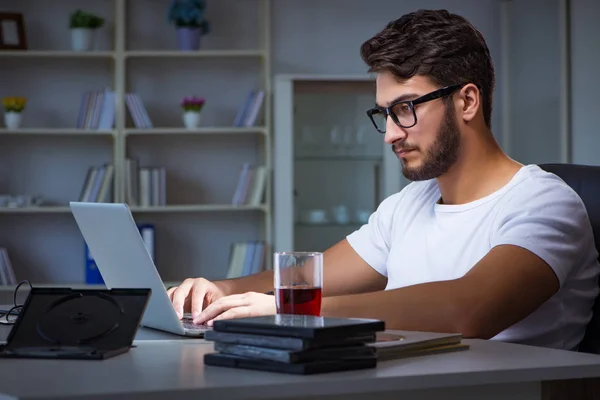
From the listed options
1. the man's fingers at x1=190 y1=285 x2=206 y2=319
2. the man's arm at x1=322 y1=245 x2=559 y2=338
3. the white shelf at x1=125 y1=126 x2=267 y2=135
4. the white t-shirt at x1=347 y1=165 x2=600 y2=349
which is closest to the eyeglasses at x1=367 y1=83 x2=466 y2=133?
the white t-shirt at x1=347 y1=165 x2=600 y2=349

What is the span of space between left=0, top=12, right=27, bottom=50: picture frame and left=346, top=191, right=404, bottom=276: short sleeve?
120 inches

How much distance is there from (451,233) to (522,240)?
0.28m

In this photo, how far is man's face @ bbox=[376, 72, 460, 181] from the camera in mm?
1835

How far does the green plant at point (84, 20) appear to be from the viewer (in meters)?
4.61

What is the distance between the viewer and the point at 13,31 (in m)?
4.68

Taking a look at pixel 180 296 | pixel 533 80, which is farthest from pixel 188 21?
pixel 180 296

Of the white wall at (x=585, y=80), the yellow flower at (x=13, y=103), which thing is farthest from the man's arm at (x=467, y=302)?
the yellow flower at (x=13, y=103)

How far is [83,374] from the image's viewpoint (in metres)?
1.04

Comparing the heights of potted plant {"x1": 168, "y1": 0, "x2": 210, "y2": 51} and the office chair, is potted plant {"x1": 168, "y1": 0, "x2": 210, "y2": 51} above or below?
above

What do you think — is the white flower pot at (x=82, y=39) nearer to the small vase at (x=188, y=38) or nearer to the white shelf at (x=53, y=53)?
the white shelf at (x=53, y=53)

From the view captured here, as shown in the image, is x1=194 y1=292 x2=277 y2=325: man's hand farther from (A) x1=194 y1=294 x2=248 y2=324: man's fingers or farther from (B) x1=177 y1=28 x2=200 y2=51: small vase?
(B) x1=177 y1=28 x2=200 y2=51: small vase

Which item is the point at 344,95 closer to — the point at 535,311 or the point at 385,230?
the point at 385,230

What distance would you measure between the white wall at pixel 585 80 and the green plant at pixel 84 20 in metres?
2.30

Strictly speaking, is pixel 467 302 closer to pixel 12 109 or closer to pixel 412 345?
pixel 412 345
